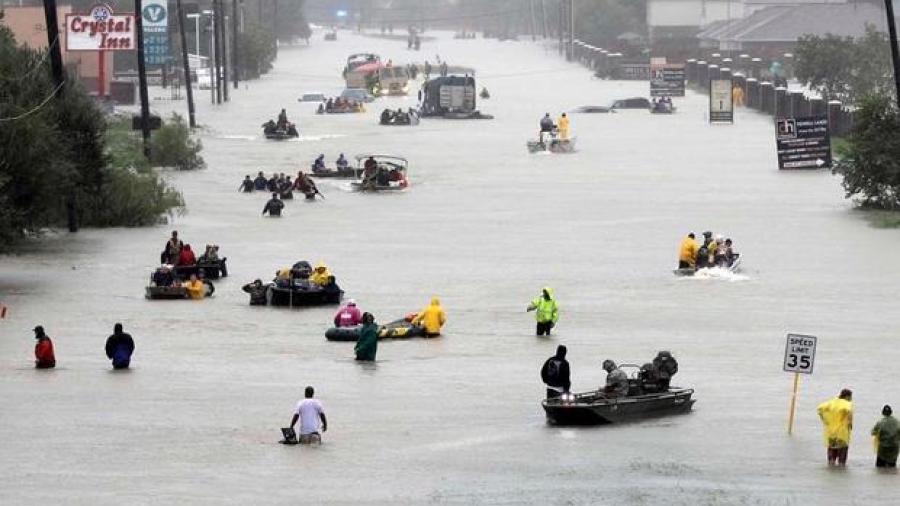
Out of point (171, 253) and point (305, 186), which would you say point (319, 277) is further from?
point (305, 186)

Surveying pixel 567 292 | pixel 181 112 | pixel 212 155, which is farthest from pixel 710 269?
pixel 181 112

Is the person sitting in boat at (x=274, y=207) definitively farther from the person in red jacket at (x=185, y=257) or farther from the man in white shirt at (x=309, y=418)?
the man in white shirt at (x=309, y=418)

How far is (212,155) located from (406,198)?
17833 millimetres

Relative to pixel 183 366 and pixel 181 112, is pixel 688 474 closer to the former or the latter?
pixel 183 366

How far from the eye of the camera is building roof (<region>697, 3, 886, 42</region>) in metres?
172

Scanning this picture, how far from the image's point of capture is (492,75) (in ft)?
573

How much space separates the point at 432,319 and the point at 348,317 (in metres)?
1.59

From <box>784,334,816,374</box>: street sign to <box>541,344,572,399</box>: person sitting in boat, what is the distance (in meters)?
3.27

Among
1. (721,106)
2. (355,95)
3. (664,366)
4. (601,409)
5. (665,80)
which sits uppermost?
(665,80)

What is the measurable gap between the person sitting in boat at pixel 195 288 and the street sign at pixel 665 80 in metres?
87.7

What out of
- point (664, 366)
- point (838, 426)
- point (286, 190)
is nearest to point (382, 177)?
point (286, 190)

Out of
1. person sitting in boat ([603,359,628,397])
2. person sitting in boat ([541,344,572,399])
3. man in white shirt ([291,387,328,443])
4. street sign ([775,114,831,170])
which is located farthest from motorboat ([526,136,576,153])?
man in white shirt ([291,387,328,443])

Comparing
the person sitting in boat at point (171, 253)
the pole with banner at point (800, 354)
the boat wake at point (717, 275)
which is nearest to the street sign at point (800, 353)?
the pole with banner at point (800, 354)

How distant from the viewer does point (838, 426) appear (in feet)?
105
